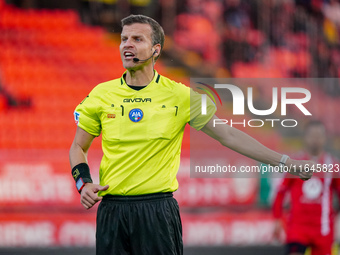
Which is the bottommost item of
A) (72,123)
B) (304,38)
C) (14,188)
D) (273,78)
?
(14,188)

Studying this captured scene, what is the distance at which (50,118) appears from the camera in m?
9.08

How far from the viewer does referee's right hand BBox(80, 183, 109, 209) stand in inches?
122

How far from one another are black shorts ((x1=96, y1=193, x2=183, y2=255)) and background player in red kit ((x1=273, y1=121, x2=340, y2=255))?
8.75 feet

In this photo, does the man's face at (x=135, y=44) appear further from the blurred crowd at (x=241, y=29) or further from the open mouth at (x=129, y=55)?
the blurred crowd at (x=241, y=29)

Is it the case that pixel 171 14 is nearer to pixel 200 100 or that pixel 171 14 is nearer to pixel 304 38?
pixel 304 38

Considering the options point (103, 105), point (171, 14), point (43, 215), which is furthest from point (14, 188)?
point (103, 105)

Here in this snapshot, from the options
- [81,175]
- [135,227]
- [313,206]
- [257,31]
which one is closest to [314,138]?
[313,206]

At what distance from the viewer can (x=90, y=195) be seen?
122 inches

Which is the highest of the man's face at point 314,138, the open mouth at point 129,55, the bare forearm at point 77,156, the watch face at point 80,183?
the open mouth at point 129,55

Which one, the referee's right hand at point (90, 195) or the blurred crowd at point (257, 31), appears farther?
the blurred crowd at point (257, 31)

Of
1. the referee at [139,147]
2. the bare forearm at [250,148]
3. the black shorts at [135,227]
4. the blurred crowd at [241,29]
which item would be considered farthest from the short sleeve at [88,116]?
the blurred crowd at [241,29]

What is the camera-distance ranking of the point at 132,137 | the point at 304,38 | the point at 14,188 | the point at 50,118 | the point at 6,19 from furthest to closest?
the point at 304,38
the point at 6,19
the point at 50,118
the point at 14,188
the point at 132,137

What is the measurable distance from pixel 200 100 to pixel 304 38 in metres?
7.55

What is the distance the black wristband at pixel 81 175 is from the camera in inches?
127
